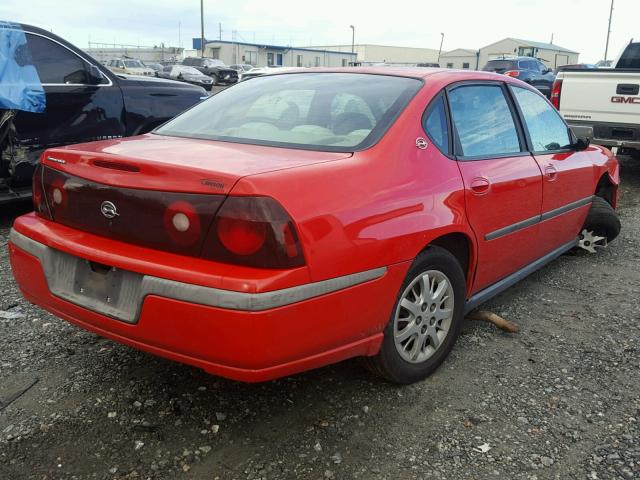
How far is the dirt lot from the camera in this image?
226 cm

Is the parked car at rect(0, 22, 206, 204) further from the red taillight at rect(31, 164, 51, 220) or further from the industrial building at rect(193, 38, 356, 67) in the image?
the industrial building at rect(193, 38, 356, 67)

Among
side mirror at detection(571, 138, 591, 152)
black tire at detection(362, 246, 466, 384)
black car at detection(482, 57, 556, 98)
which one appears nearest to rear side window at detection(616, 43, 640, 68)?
side mirror at detection(571, 138, 591, 152)

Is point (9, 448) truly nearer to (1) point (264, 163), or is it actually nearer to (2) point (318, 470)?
(2) point (318, 470)

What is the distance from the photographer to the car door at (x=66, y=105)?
17.6ft

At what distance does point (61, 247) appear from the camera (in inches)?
95.8

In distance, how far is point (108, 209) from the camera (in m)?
2.33

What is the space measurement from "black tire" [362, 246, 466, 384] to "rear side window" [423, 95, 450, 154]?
1.71ft

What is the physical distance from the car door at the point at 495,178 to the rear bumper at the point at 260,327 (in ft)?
2.77

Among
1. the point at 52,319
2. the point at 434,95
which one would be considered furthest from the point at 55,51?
the point at 434,95

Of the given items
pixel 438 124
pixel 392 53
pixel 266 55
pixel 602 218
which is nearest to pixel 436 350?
pixel 438 124

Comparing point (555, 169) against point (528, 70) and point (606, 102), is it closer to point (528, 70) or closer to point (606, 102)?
point (606, 102)

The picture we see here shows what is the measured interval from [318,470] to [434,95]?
6.01 ft

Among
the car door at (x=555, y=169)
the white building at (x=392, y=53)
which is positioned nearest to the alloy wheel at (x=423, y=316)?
the car door at (x=555, y=169)

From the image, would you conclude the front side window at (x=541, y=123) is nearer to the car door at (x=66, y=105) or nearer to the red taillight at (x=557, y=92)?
the car door at (x=66, y=105)
